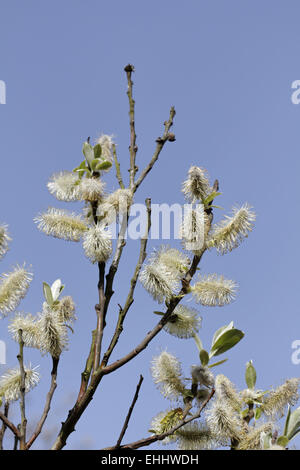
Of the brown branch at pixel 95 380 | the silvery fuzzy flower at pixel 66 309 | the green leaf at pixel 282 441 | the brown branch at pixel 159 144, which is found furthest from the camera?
the brown branch at pixel 159 144

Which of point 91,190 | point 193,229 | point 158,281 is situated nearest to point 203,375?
point 158,281

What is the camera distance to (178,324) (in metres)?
2.05

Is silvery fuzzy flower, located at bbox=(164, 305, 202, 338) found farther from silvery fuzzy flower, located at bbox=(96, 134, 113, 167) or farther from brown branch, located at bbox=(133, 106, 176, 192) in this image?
silvery fuzzy flower, located at bbox=(96, 134, 113, 167)

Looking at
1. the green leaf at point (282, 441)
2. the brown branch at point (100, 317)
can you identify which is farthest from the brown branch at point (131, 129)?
the green leaf at point (282, 441)

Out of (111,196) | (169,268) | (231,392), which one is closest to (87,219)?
(111,196)

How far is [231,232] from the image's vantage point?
210cm

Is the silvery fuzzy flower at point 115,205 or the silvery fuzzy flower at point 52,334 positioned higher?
the silvery fuzzy flower at point 115,205

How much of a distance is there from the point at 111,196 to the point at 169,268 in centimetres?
28

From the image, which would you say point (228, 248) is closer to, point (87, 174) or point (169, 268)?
point (169, 268)

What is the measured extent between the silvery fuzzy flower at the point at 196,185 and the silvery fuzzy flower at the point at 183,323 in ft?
1.11

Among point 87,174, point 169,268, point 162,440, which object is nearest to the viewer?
point 162,440

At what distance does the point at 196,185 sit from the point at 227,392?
598mm

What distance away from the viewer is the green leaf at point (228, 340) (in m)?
1.97

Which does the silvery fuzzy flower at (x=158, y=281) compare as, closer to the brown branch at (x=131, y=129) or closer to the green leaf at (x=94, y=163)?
the brown branch at (x=131, y=129)
